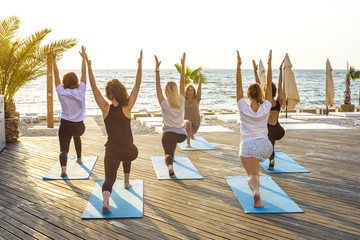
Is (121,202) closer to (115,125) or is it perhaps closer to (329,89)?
(115,125)

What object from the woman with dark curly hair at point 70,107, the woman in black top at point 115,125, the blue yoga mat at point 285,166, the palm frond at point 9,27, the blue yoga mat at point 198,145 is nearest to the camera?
the woman in black top at point 115,125

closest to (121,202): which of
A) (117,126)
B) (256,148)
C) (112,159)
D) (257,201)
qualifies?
(112,159)

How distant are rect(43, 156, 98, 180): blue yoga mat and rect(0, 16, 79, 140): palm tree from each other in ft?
10.5

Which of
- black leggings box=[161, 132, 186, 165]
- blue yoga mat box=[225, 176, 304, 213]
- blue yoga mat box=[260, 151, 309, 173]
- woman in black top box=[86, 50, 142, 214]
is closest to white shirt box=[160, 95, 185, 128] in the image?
black leggings box=[161, 132, 186, 165]

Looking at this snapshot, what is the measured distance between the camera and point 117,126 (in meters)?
3.82

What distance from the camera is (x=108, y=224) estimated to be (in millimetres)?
3629

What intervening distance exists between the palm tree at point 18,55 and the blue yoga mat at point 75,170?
3.19 metres

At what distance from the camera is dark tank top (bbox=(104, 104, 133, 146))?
3.81m

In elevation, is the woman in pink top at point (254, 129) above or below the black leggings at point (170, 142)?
above

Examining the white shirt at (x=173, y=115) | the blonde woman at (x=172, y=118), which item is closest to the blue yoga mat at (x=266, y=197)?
the blonde woman at (x=172, y=118)

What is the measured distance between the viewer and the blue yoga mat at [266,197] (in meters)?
4.01

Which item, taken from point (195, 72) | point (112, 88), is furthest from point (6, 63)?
point (195, 72)

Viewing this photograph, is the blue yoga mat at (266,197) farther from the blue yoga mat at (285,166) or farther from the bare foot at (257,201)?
the blue yoga mat at (285,166)

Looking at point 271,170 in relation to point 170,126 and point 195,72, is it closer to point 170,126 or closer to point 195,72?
point 170,126
